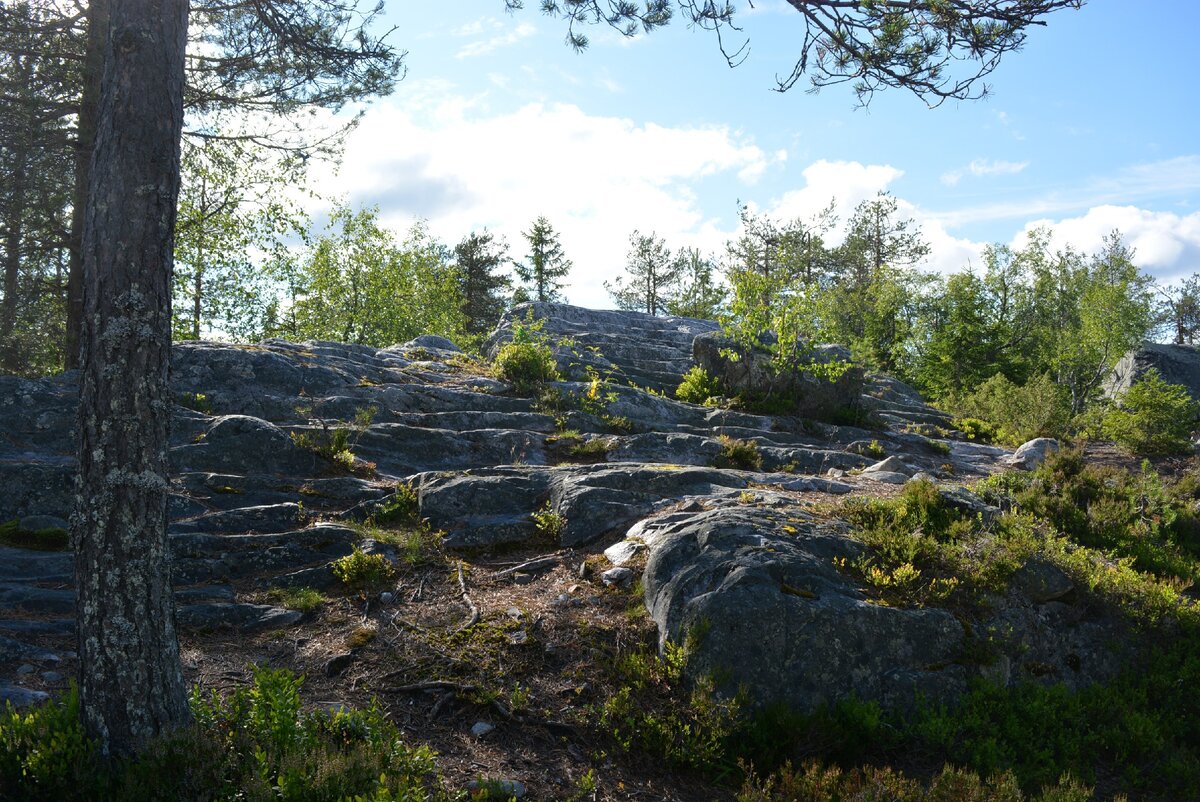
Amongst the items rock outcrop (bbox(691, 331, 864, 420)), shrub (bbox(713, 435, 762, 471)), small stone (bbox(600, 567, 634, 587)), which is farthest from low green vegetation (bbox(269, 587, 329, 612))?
rock outcrop (bbox(691, 331, 864, 420))

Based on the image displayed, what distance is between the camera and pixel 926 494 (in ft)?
30.1

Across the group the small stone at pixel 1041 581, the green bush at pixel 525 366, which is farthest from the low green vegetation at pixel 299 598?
the green bush at pixel 525 366

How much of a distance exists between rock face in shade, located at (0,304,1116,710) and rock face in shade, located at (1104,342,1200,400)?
1176 centimetres

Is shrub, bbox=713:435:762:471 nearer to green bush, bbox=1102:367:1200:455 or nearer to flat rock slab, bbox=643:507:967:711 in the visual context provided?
flat rock slab, bbox=643:507:967:711

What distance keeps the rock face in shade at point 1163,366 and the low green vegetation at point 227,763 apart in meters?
25.9

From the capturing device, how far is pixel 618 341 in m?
22.6

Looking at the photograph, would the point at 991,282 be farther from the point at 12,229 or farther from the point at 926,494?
the point at 12,229

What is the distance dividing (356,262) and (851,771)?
109 ft

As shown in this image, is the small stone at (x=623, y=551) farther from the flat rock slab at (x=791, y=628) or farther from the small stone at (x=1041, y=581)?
the small stone at (x=1041, y=581)

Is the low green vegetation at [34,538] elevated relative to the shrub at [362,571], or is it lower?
elevated

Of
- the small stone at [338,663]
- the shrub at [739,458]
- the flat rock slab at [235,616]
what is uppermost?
the shrub at [739,458]

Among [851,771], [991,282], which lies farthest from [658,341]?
[991,282]

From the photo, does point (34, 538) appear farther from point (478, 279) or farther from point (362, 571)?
point (478, 279)

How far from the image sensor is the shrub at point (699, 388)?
17.5 m
